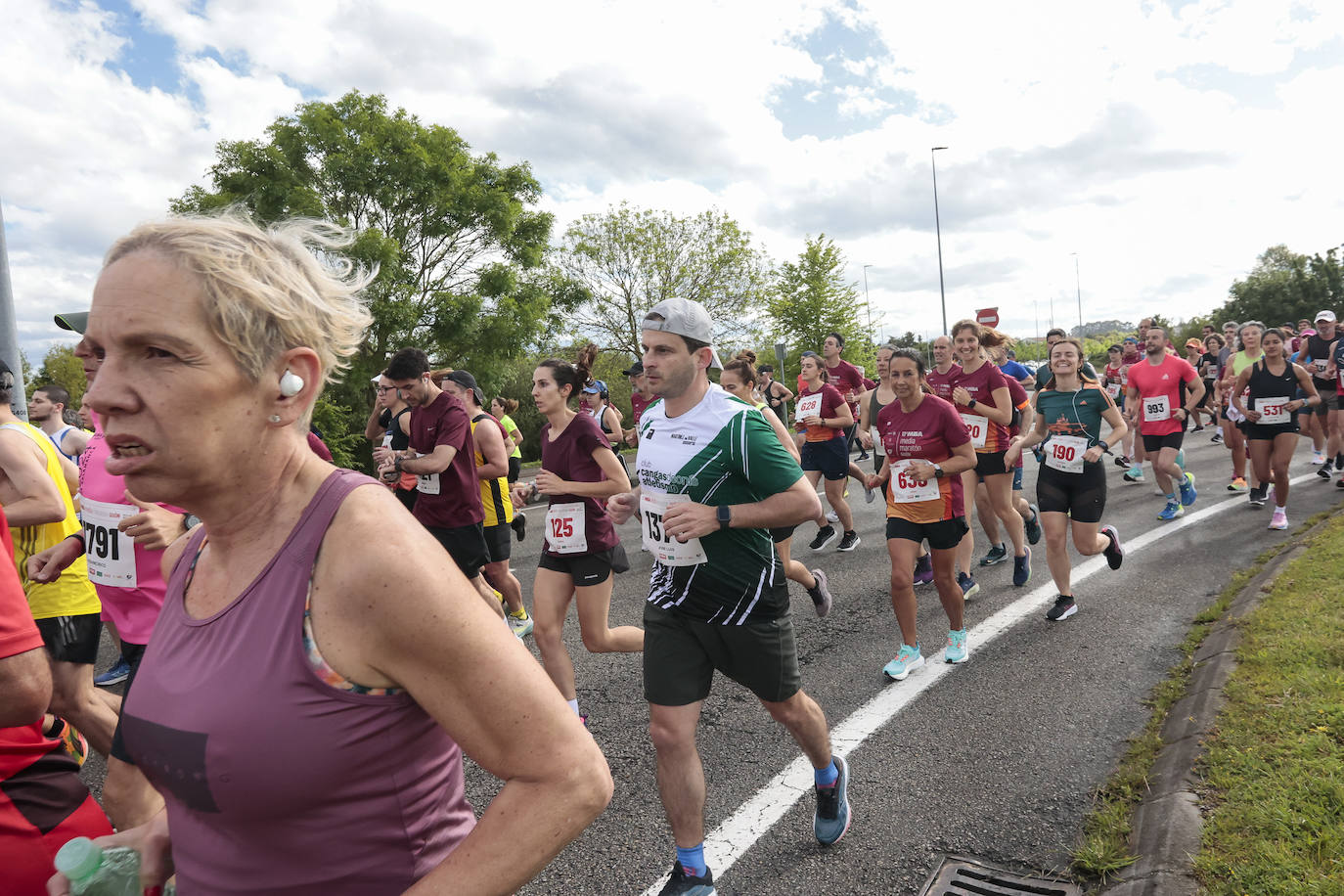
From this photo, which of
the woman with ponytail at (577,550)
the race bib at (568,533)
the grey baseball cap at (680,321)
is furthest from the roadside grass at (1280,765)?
the race bib at (568,533)

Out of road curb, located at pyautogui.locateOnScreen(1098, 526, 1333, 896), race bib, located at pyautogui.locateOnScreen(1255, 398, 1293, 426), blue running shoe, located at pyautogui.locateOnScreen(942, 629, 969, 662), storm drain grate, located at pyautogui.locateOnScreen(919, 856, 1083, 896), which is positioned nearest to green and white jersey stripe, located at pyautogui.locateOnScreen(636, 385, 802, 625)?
storm drain grate, located at pyautogui.locateOnScreen(919, 856, 1083, 896)

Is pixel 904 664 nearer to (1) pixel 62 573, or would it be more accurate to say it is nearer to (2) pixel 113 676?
(1) pixel 62 573

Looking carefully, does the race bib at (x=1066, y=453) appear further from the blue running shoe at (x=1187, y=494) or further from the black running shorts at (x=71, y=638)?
the black running shorts at (x=71, y=638)

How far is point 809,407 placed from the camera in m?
9.34

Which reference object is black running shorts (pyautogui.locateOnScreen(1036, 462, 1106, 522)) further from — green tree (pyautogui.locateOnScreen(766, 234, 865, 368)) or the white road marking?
green tree (pyautogui.locateOnScreen(766, 234, 865, 368))

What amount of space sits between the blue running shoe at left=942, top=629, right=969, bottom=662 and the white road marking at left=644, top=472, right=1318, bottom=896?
0.06 meters

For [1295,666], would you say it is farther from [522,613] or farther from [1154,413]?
[1154,413]

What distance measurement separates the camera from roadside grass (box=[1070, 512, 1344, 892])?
291cm

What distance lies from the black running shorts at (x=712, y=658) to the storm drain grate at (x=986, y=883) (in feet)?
2.66

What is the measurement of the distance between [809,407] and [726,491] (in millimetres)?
6290

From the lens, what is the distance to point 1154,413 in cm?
977

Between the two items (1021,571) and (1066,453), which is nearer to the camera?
(1066,453)

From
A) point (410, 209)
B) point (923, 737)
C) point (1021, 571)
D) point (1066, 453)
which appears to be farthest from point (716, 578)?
point (410, 209)

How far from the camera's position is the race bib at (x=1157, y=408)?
9.65 metres
